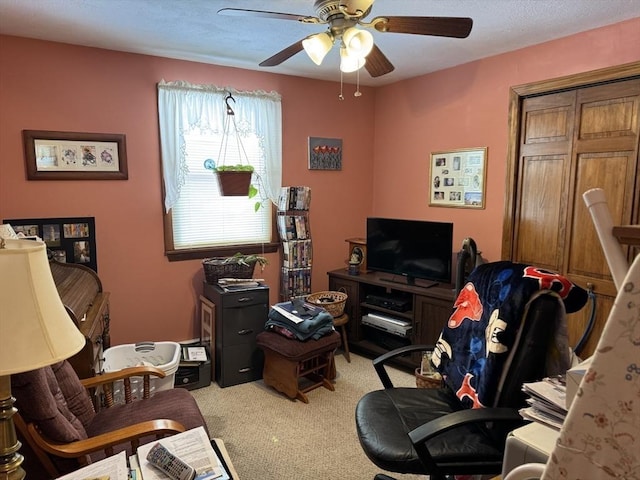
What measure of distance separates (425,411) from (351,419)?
927 mm

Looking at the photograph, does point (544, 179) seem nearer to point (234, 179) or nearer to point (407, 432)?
point (407, 432)

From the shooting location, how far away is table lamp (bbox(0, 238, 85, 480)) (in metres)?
1.02

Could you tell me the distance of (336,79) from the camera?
4035 mm

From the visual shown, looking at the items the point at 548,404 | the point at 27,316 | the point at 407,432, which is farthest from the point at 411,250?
the point at 27,316

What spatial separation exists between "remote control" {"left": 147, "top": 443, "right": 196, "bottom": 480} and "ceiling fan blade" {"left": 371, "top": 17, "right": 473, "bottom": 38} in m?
1.84

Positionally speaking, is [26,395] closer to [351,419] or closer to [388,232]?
[351,419]

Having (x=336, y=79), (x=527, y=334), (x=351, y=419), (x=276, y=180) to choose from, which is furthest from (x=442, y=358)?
(x=336, y=79)

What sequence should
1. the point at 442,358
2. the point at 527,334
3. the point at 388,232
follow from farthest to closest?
the point at 388,232, the point at 442,358, the point at 527,334

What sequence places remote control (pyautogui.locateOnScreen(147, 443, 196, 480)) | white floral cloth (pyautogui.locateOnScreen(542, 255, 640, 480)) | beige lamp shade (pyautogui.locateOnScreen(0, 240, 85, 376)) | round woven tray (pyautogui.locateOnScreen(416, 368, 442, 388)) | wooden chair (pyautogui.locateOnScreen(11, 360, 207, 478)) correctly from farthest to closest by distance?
round woven tray (pyautogui.locateOnScreen(416, 368, 442, 388)) < wooden chair (pyautogui.locateOnScreen(11, 360, 207, 478)) < remote control (pyautogui.locateOnScreen(147, 443, 196, 480)) < beige lamp shade (pyautogui.locateOnScreen(0, 240, 85, 376)) < white floral cloth (pyautogui.locateOnScreen(542, 255, 640, 480))

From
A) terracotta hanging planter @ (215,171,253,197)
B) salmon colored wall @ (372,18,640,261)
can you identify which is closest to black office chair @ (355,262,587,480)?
salmon colored wall @ (372,18,640,261)

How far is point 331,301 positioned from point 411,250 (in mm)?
790

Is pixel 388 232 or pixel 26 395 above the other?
pixel 388 232

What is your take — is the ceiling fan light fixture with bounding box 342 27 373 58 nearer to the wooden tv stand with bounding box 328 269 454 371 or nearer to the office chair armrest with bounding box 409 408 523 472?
the office chair armrest with bounding box 409 408 523 472

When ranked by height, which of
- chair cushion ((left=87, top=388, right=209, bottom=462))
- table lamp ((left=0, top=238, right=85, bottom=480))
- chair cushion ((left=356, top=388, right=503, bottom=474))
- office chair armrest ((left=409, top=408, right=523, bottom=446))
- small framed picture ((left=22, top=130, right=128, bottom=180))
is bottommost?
chair cushion ((left=87, top=388, right=209, bottom=462))
